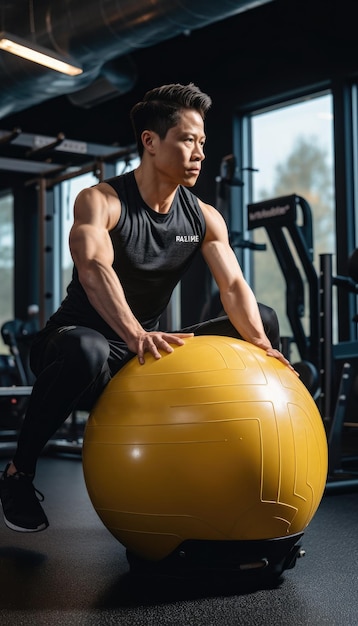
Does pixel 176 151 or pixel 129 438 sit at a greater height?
pixel 176 151

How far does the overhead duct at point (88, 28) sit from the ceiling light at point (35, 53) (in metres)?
0.07

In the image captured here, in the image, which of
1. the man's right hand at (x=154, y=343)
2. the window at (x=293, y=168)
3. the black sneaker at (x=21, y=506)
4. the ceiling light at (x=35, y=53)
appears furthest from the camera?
the window at (x=293, y=168)

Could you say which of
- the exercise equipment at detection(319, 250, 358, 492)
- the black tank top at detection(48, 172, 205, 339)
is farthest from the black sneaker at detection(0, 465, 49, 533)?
the exercise equipment at detection(319, 250, 358, 492)

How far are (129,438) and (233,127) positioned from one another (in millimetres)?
4824

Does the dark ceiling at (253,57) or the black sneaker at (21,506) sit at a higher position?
the dark ceiling at (253,57)

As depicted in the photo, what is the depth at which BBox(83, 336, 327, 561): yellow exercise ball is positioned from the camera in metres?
1.59

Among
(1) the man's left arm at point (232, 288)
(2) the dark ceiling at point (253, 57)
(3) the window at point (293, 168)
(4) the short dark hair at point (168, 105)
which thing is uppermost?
(2) the dark ceiling at point (253, 57)

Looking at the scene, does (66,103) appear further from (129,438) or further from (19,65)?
(129,438)

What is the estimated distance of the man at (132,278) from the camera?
1871 millimetres

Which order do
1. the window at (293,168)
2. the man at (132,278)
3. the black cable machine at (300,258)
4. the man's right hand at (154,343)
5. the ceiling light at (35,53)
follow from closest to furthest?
the man's right hand at (154,343)
the man at (132,278)
the black cable machine at (300,258)
the ceiling light at (35,53)
the window at (293,168)

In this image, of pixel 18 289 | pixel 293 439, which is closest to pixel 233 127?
pixel 18 289

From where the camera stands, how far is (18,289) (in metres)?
8.46

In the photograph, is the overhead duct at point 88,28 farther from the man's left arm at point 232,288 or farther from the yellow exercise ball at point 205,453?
the yellow exercise ball at point 205,453

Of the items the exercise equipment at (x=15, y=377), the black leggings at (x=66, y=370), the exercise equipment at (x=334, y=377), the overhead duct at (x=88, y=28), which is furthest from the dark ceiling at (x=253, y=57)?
the black leggings at (x=66, y=370)
